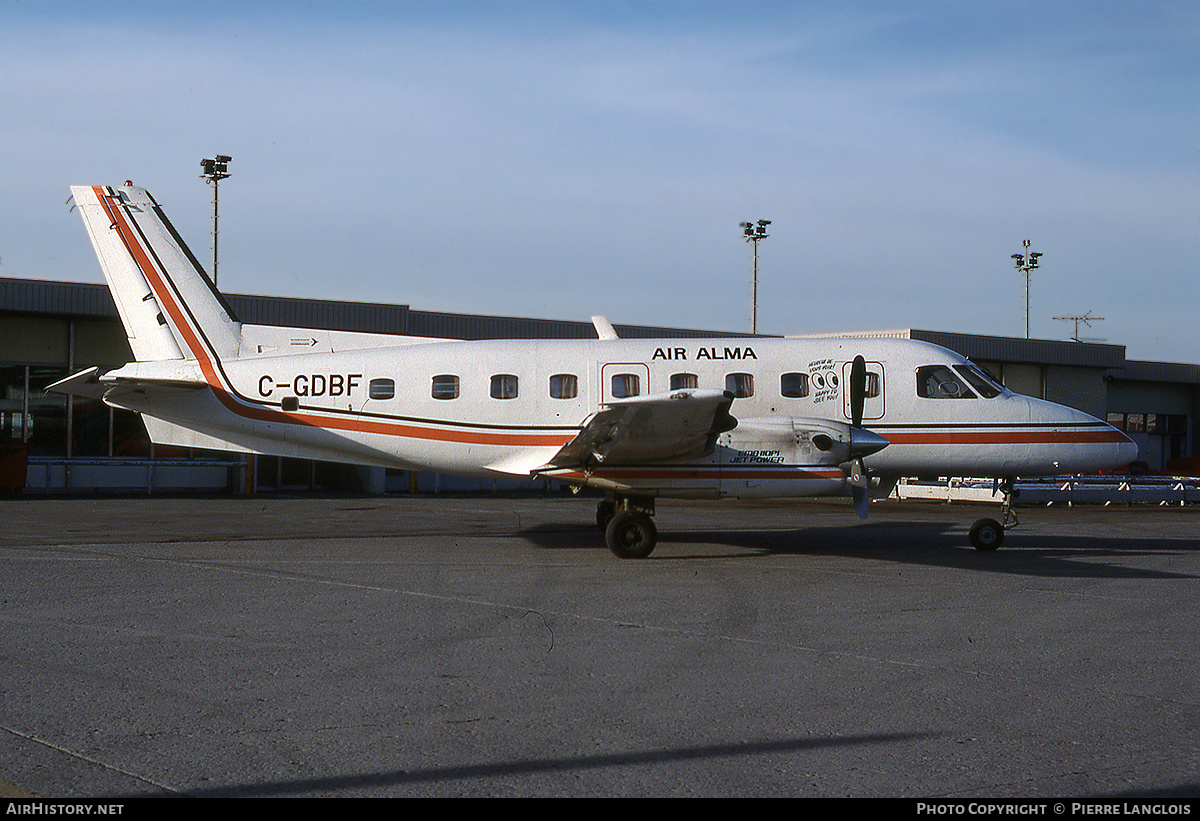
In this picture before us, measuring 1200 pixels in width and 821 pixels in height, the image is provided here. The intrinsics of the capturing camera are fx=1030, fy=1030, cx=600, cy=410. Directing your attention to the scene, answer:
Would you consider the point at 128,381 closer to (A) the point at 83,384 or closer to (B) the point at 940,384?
(A) the point at 83,384

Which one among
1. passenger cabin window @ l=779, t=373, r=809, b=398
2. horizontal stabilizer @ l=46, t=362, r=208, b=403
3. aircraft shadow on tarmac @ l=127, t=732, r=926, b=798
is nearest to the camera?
aircraft shadow on tarmac @ l=127, t=732, r=926, b=798

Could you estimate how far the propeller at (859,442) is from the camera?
46.7ft

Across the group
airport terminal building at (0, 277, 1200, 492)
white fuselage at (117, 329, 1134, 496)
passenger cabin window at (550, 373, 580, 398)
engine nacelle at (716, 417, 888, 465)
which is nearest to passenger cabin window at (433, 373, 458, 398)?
white fuselage at (117, 329, 1134, 496)

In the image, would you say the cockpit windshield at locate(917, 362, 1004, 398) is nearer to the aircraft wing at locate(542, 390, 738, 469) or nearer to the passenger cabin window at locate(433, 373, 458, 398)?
the aircraft wing at locate(542, 390, 738, 469)

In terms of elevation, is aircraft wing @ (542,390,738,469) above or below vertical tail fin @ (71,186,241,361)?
below

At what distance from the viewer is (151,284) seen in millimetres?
15938

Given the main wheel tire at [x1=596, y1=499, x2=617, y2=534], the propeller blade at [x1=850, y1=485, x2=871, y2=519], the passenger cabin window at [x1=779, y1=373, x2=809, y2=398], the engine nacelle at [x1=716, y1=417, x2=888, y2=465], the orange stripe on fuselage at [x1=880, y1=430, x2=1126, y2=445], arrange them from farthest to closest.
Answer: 1. the main wheel tire at [x1=596, y1=499, x2=617, y2=534]
2. the orange stripe on fuselage at [x1=880, y1=430, x2=1126, y2=445]
3. the passenger cabin window at [x1=779, y1=373, x2=809, y2=398]
4. the engine nacelle at [x1=716, y1=417, x2=888, y2=465]
5. the propeller blade at [x1=850, y1=485, x2=871, y2=519]

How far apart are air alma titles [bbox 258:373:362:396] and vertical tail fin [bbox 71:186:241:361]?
922 millimetres

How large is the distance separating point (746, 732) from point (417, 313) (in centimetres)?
3052

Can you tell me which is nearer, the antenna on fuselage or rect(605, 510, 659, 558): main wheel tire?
rect(605, 510, 659, 558): main wheel tire

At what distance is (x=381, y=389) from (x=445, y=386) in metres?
0.97

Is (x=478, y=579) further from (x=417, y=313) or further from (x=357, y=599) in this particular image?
(x=417, y=313)

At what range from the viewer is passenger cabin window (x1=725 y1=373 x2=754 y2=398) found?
1567 centimetres

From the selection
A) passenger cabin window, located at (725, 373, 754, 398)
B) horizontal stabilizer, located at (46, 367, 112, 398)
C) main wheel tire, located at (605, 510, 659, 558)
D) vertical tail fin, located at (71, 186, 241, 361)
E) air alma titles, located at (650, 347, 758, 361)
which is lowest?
main wheel tire, located at (605, 510, 659, 558)
